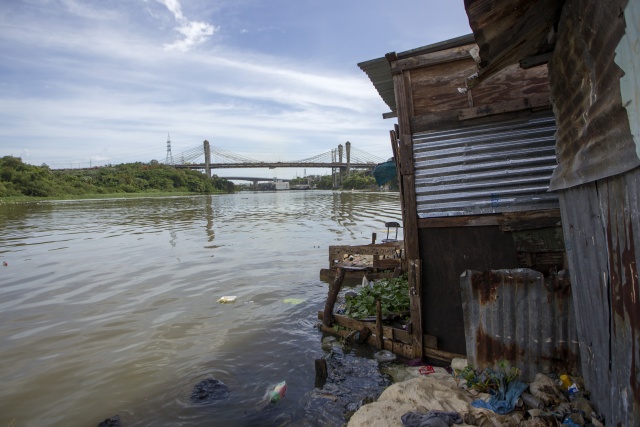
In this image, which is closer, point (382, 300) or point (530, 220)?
point (530, 220)

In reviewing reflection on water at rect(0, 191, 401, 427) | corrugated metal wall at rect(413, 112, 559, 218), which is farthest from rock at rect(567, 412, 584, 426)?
reflection on water at rect(0, 191, 401, 427)

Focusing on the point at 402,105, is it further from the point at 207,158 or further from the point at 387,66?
the point at 207,158

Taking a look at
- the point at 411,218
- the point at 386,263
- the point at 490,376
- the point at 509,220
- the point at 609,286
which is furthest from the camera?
the point at 386,263

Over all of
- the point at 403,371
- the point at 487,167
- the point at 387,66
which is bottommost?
the point at 403,371

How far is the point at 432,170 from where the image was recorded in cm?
512

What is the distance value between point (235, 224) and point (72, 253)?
11.4 meters

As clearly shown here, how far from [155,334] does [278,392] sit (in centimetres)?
A: 349

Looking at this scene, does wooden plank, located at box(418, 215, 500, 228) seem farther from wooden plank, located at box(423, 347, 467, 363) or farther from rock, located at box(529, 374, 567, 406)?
rock, located at box(529, 374, 567, 406)

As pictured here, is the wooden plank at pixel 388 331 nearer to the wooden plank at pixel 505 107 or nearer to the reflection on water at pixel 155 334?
the reflection on water at pixel 155 334

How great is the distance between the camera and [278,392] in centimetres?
518

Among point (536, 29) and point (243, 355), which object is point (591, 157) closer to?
point (536, 29)

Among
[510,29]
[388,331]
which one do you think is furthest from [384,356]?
[510,29]

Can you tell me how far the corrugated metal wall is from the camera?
464 centimetres

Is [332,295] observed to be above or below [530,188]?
Result: below
